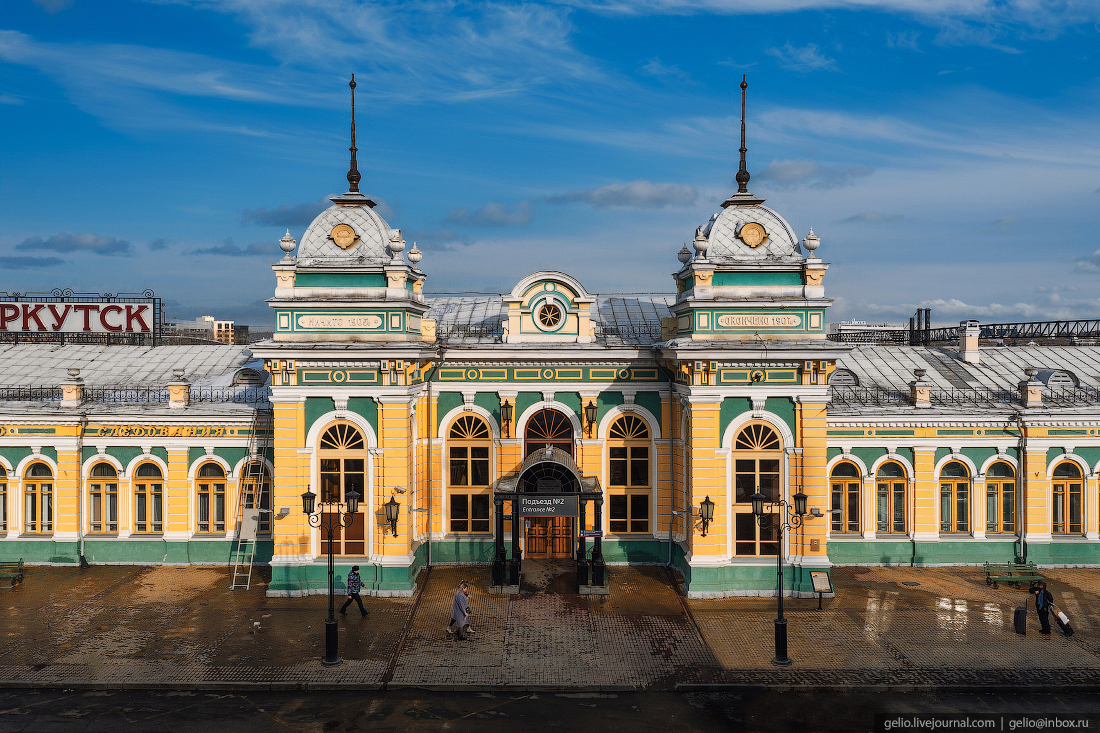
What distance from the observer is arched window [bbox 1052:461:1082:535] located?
85.2 feet

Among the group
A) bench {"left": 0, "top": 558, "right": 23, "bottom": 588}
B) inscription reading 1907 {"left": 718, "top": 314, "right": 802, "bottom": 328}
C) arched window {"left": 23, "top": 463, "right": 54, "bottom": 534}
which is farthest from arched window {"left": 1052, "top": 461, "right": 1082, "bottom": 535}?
arched window {"left": 23, "top": 463, "right": 54, "bottom": 534}

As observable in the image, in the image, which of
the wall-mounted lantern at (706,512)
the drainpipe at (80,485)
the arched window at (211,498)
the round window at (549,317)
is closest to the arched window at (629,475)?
the wall-mounted lantern at (706,512)

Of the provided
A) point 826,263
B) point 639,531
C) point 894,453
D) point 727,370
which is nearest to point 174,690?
point 639,531

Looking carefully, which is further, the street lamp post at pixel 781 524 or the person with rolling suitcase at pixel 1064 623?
the person with rolling suitcase at pixel 1064 623

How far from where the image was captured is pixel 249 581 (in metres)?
23.4

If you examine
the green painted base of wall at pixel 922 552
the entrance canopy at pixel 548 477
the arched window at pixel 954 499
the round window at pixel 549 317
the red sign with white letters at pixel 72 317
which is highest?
the red sign with white letters at pixel 72 317

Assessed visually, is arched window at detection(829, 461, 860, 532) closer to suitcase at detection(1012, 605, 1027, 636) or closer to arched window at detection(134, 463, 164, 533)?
suitcase at detection(1012, 605, 1027, 636)

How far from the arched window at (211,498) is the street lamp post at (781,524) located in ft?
58.8

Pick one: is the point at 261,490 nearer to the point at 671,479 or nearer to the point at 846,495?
the point at 671,479

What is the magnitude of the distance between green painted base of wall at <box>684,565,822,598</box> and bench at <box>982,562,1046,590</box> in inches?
244

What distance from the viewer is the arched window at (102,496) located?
26078mm

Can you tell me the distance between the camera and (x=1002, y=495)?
85.6 feet

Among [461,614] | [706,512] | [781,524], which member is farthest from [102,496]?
[781,524]

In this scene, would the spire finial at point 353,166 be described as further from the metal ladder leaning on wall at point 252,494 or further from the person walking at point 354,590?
the person walking at point 354,590
